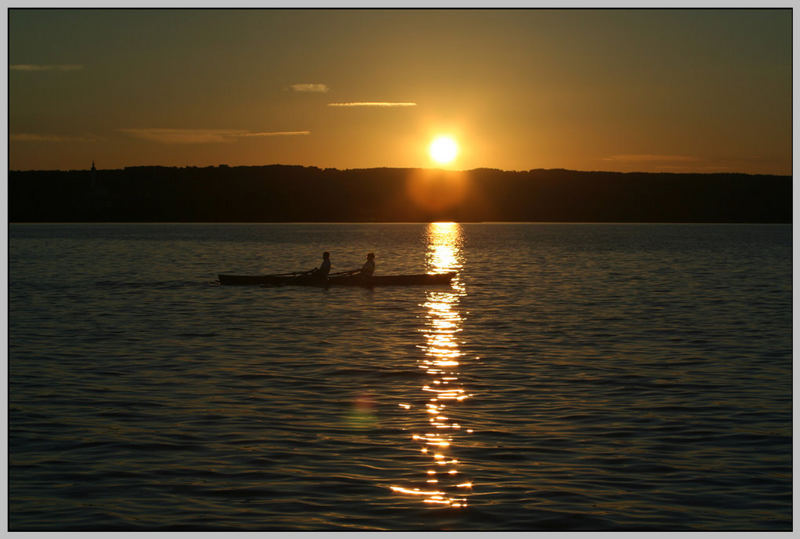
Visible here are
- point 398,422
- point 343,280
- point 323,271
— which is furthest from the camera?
point 343,280

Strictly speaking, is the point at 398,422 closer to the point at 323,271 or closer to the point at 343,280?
the point at 323,271

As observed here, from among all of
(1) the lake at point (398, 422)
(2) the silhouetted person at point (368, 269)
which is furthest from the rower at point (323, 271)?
(1) the lake at point (398, 422)

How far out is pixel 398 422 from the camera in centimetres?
1656

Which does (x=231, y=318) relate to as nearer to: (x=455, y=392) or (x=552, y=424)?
(x=455, y=392)

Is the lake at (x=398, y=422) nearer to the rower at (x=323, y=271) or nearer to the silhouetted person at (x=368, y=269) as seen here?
the rower at (x=323, y=271)

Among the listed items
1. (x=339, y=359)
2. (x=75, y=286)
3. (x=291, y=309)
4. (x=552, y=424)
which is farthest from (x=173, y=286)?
(x=552, y=424)

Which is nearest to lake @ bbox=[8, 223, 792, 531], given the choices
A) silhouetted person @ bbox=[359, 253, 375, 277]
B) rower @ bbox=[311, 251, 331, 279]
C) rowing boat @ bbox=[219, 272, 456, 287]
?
rower @ bbox=[311, 251, 331, 279]

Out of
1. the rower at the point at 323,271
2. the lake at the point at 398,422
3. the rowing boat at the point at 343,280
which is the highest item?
the rower at the point at 323,271

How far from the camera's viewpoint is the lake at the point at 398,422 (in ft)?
40.1

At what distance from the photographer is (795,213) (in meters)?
15.7

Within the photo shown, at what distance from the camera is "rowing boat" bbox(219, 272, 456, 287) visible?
4672 centimetres

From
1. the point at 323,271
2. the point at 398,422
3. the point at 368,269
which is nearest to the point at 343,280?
the point at 323,271

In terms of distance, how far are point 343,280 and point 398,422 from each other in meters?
30.6

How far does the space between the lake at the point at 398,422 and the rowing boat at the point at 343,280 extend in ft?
35.2
